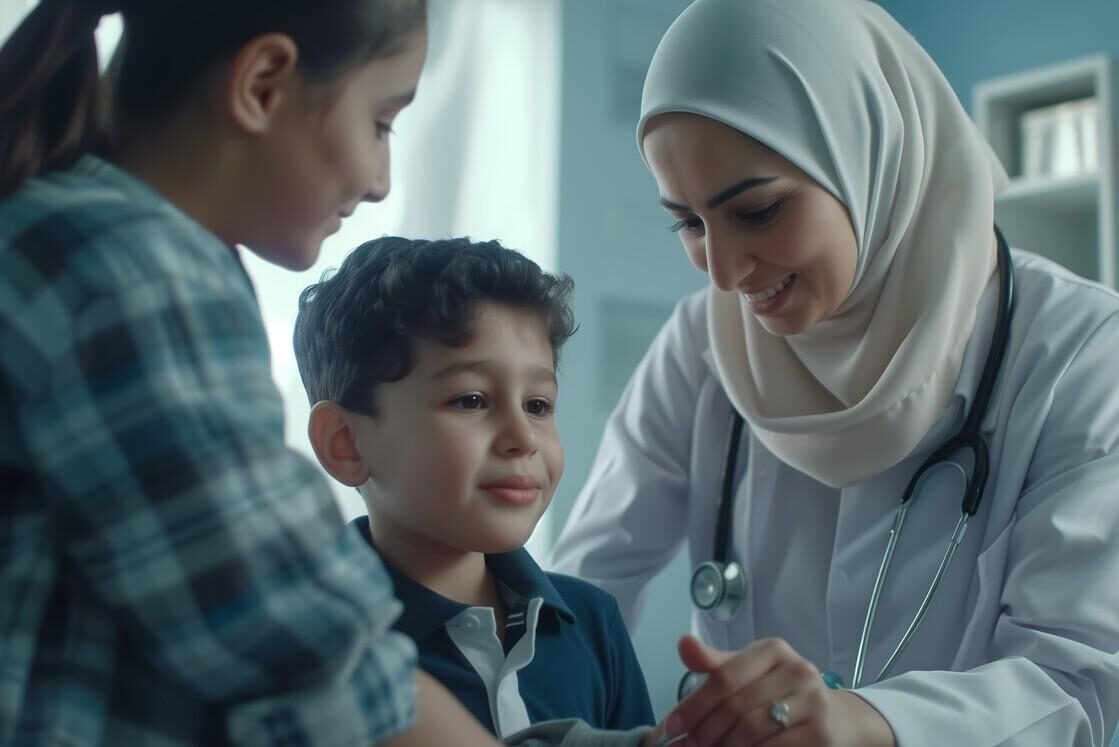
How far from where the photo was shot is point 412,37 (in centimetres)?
75

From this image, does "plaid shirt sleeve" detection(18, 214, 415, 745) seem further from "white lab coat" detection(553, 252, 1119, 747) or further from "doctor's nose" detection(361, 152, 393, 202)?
"white lab coat" detection(553, 252, 1119, 747)

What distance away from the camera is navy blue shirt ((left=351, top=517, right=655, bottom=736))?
3.19 ft

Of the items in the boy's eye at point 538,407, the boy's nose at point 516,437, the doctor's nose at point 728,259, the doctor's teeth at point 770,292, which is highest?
the doctor's nose at point 728,259

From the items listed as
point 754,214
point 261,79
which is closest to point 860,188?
point 754,214

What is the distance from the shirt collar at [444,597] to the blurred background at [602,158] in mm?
1731

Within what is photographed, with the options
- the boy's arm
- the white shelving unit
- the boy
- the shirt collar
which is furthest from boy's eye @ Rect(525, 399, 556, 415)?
the white shelving unit

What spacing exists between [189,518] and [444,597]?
0.46 m

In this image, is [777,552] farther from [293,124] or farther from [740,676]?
[293,124]

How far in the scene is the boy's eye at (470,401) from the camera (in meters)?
1.01

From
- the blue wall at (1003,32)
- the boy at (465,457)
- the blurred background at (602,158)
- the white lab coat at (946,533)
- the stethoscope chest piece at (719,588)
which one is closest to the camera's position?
the boy at (465,457)

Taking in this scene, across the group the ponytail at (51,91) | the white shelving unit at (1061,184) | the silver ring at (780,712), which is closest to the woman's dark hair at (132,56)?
the ponytail at (51,91)

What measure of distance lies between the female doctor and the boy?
33 cm

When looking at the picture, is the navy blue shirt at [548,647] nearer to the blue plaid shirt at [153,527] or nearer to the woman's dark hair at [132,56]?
the blue plaid shirt at [153,527]

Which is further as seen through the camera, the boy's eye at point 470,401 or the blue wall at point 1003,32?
the blue wall at point 1003,32
